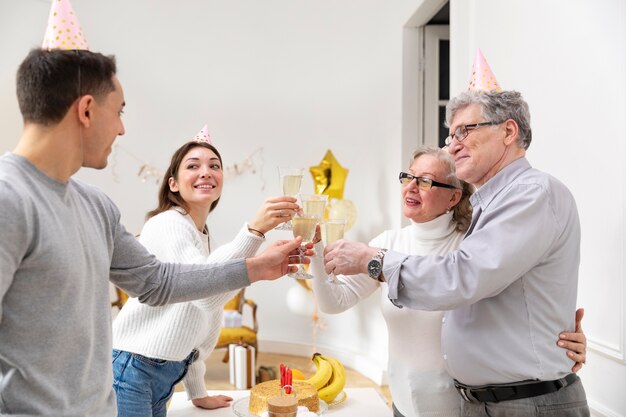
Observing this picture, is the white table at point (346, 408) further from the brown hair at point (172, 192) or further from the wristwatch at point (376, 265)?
the brown hair at point (172, 192)

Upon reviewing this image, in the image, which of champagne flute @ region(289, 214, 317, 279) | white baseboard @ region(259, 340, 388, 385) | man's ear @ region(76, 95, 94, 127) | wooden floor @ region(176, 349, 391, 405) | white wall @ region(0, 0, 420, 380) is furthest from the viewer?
white wall @ region(0, 0, 420, 380)

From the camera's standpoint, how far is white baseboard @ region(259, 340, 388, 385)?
15.9 ft

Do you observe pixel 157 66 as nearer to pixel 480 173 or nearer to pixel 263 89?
pixel 263 89

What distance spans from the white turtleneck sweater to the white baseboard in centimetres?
297

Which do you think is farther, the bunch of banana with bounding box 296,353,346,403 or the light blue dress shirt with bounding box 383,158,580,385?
the bunch of banana with bounding box 296,353,346,403

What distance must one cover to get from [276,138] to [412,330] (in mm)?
4354

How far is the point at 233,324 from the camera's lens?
4.97 metres

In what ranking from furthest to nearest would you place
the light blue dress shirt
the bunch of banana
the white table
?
the bunch of banana → the white table → the light blue dress shirt

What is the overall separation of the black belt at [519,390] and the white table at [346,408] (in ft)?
1.51

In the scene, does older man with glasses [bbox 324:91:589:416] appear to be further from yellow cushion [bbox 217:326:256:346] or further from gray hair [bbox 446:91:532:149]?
yellow cushion [bbox 217:326:256:346]

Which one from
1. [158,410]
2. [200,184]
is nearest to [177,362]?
[158,410]

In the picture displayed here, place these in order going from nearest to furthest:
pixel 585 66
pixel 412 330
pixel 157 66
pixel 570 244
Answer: pixel 570 244
pixel 412 330
pixel 585 66
pixel 157 66

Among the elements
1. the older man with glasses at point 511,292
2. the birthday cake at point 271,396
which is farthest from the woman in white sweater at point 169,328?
the older man with glasses at point 511,292

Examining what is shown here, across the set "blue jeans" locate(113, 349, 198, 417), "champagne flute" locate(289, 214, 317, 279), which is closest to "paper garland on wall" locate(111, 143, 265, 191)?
"blue jeans" locate(113, 349, 198, 417)
